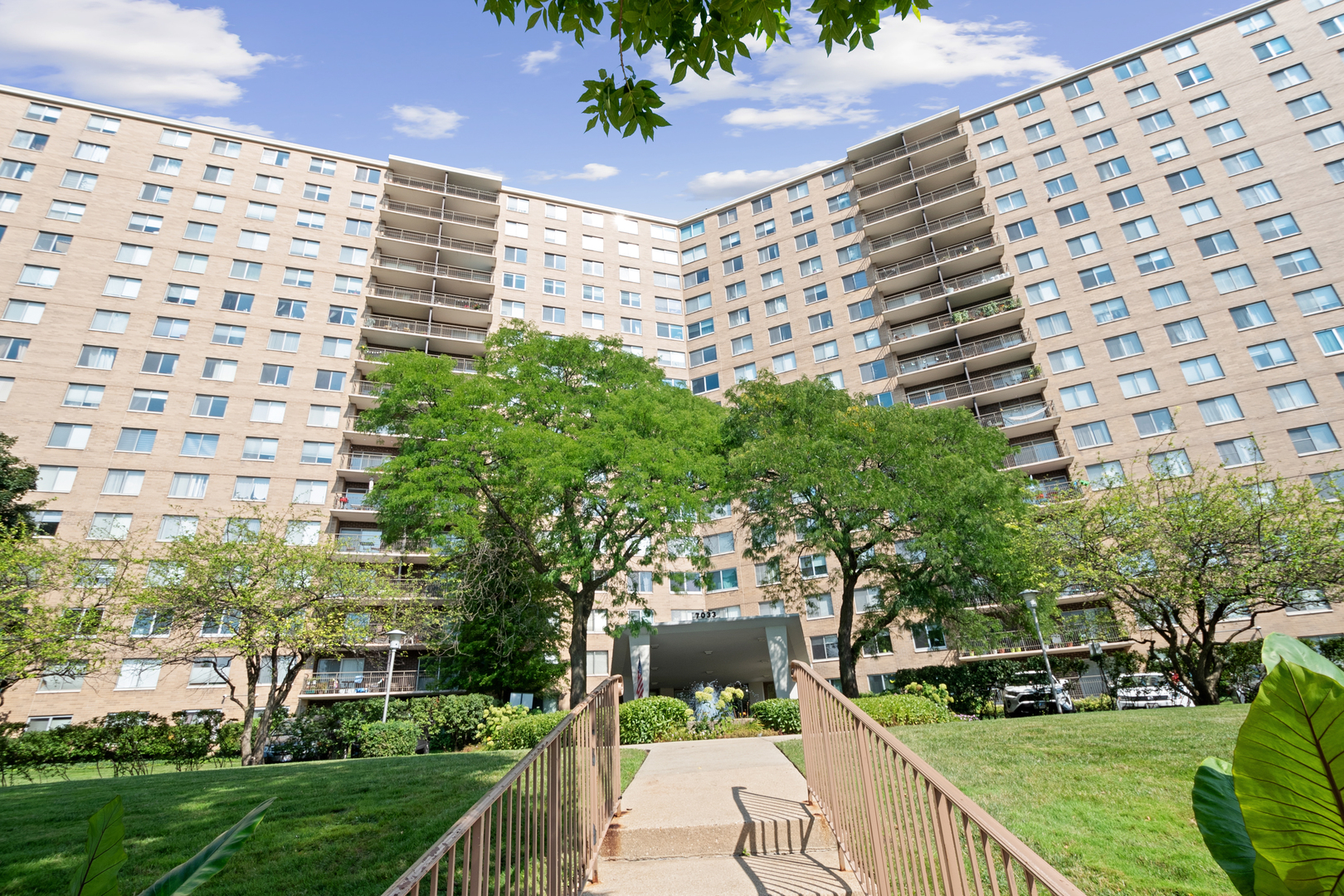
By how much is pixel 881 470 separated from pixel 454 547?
16223 mm

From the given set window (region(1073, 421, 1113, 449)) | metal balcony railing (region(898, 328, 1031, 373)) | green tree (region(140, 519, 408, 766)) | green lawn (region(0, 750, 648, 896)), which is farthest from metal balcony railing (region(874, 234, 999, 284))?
green lawn (region(0, 750, 648, 896))

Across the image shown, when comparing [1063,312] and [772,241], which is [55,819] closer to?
[1063,312]

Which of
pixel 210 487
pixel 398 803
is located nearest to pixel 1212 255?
pixel 398 803

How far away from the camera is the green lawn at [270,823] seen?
5.86 m

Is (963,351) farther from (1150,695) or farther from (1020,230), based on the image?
(1150,695)

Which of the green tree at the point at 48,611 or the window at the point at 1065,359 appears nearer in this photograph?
the green tree at the point at 48,611

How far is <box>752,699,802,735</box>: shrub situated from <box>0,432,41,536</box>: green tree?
32.3m

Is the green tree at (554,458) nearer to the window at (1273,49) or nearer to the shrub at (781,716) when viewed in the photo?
the shrub at (781,716)

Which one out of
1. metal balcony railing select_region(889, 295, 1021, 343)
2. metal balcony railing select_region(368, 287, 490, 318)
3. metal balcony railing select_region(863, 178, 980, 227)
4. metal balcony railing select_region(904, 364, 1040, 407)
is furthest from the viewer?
metal balcony railing select_region(863, 178, 980, 227)

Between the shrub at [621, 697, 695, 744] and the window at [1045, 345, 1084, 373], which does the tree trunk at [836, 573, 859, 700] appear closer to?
the shrub at [621, 697, 695, 744]

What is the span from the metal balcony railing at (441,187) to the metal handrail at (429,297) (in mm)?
7405

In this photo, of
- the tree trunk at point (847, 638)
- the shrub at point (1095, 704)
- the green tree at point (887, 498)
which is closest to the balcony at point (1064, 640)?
the shrub at point (1095, 704)

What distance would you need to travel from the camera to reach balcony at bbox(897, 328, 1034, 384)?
42.4 meters

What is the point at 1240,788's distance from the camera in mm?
1375
